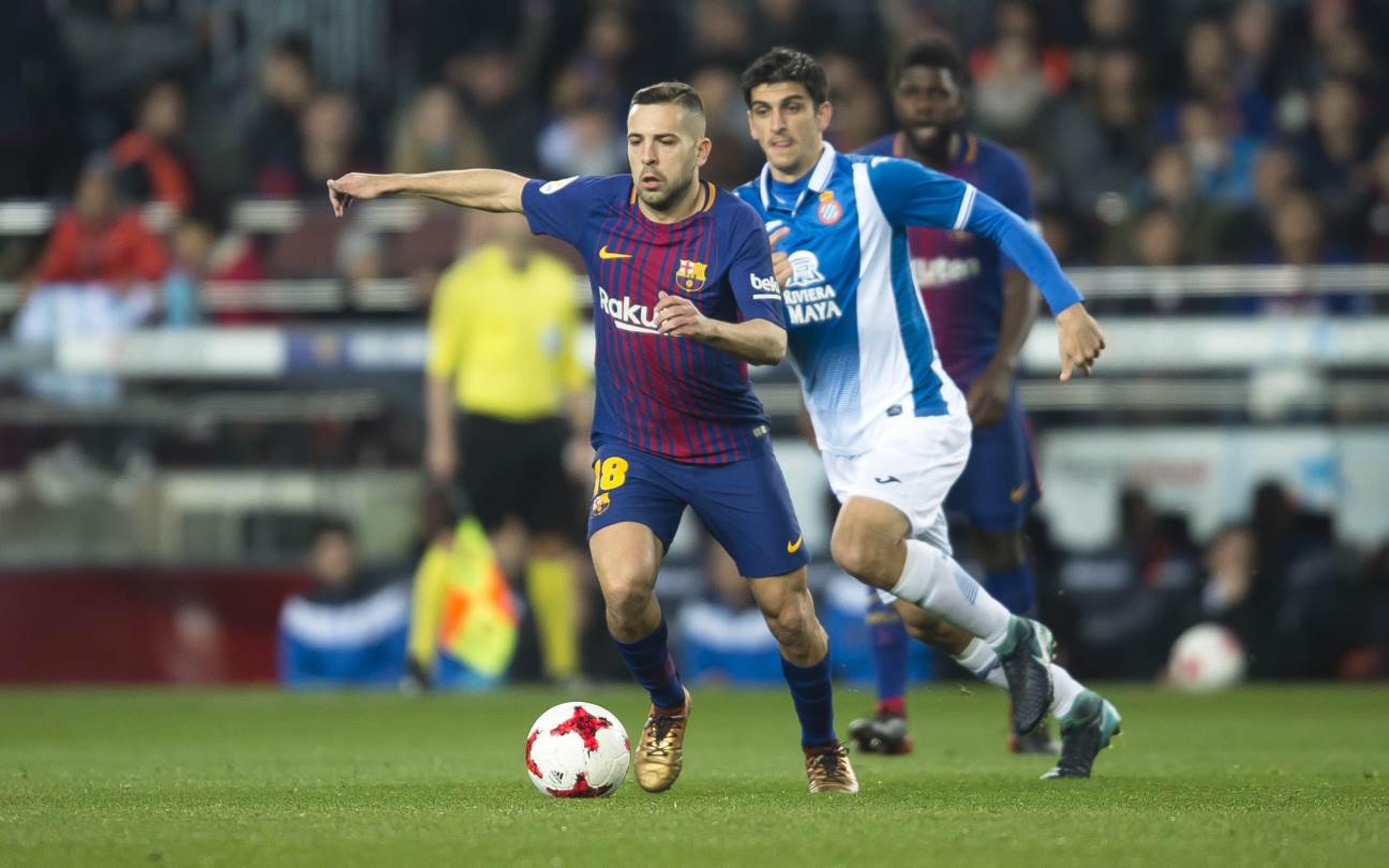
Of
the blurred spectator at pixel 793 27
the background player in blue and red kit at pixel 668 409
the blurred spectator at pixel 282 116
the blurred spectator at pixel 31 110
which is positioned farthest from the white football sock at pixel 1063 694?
the blurred spectator at pixel 31 110

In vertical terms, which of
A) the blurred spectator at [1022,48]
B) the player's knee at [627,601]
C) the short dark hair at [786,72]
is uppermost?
the blurred spectator at [1022,48]

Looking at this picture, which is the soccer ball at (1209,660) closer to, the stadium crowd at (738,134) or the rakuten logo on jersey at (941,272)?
the stadium crowd at (738,134)

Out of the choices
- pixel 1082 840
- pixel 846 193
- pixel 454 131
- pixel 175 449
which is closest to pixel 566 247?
pixel 454 131

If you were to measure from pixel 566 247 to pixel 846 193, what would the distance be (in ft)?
23.8

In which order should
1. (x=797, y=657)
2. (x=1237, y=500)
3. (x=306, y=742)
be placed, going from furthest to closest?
(x=1237, y=500) → (x=306, y=742) → (x=797, y=657)

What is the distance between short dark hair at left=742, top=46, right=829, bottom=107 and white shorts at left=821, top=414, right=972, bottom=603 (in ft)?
3.59

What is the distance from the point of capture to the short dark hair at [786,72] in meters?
6.80

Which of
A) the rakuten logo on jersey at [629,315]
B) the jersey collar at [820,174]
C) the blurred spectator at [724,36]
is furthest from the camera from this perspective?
the blurred spectator at [724,36]

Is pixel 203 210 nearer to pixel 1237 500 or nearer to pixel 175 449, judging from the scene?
pixel 175 449

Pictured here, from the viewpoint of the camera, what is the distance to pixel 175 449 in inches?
512

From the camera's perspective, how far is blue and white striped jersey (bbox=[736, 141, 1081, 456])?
A: 22.7 feet

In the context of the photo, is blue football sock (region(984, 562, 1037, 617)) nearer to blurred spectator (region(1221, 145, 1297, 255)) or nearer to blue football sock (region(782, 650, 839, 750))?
blue football sock (region(782, 650, 839, 750))

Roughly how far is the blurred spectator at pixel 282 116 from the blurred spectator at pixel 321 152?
6 centimetres

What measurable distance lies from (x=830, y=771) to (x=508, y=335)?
602 centimetres
